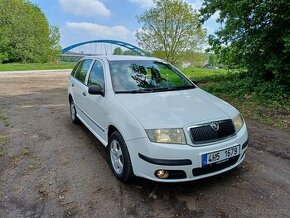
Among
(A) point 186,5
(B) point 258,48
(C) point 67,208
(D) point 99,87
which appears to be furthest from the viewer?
(A) point 186,5

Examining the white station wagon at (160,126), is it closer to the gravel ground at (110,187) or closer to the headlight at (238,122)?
the headlight at (238,122)

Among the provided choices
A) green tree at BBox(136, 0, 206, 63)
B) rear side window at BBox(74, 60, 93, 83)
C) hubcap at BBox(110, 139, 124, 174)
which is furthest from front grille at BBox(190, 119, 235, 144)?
green tree at BBox(136, 0, 206, 63)

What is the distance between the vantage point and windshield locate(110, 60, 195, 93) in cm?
425

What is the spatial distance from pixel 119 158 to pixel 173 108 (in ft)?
3.22

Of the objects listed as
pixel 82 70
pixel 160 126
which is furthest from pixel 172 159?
pixel 82 70

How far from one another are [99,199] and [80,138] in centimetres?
230

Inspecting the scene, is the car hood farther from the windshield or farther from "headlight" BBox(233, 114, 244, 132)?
the windshield

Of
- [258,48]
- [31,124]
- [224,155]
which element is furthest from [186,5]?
[224,155]

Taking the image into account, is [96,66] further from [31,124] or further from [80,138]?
[31,124]

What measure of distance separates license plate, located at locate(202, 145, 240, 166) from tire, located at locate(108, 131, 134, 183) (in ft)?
2.99

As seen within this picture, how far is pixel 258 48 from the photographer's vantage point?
9.17 meters

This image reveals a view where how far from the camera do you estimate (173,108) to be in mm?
3586

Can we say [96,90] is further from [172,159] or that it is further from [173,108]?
[172,159]

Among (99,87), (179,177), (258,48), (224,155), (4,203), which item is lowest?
(4,203)
